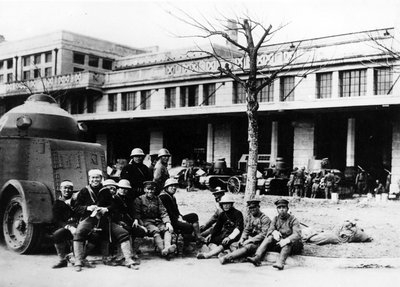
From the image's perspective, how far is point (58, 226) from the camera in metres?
8.23

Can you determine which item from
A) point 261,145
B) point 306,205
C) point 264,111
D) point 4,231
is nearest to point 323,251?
point 4,231

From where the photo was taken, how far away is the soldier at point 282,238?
25.4 feet

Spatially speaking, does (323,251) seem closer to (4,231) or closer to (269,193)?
(4,231)

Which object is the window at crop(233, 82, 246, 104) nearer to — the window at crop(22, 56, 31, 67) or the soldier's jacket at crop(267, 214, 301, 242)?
the soldier's jacket at crop(267, 214, 301, 242)

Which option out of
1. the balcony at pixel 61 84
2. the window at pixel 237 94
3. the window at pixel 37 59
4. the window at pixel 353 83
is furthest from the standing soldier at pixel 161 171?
the window at pixel 37 59

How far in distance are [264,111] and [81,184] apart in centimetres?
1547

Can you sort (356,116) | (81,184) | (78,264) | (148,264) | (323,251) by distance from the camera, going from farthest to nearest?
(356,116) < (81,184) < (323,251) < (148,264) < (78,264)

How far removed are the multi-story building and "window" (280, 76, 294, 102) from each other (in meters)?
0.05

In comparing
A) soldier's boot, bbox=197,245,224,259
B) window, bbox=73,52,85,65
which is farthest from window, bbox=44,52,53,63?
soldier's boot, bbox=197,245,224,259

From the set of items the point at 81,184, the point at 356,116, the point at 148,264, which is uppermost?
the point at 356,116

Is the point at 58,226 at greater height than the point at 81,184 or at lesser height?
lesser

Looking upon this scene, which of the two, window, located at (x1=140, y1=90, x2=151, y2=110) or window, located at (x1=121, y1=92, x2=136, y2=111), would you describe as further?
window, located at (x1=121, y1=92, x2=136, y2=111)

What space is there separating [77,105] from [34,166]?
88.4ft

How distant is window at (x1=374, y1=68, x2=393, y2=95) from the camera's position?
22562 millimetres
